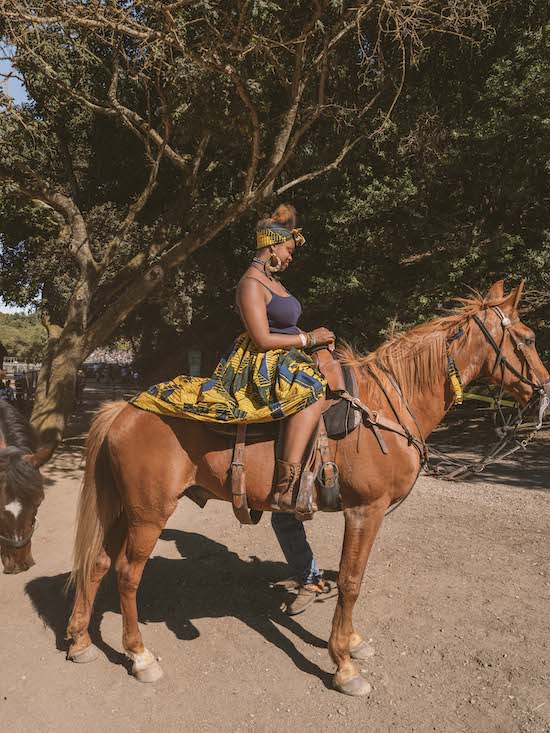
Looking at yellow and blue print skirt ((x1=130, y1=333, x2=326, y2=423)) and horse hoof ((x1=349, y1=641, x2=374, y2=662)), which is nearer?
yellow and blue print skirt ((x1=130, y1=333, x2=326, y2=423))

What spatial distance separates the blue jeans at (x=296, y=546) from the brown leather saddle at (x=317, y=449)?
40.7 inches

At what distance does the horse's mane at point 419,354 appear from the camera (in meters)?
3.61

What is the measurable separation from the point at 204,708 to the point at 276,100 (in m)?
12.0

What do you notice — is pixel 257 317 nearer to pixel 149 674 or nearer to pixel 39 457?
pixel 39 457

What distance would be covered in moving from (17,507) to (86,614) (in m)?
0.93

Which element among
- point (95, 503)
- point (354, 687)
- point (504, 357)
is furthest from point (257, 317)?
point (354, 687)

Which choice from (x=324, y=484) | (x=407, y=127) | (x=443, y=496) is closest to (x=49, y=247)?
(x=407, y=127)

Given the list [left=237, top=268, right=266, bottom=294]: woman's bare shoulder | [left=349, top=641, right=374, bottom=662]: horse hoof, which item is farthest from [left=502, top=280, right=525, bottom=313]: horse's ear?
[left=349, top=641, right=374, bottom=662]: horse hoof

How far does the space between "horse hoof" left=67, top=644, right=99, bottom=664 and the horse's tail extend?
0.41 m

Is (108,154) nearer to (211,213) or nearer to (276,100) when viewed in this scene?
(211,213)

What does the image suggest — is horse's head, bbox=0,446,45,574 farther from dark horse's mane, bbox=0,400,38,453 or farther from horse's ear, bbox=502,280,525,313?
horse's ear, bbox=502,280,525,313

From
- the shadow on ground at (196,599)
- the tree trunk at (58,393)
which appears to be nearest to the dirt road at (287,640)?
the shadow on ground at (196,599)

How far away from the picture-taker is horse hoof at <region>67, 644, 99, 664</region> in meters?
3.67

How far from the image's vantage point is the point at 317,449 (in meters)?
3.36
